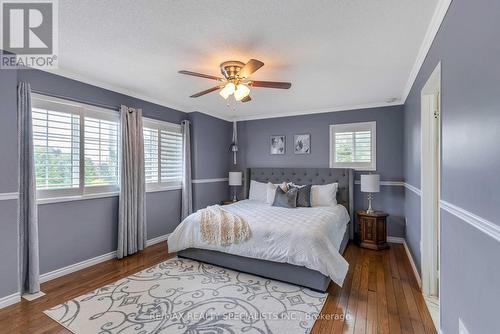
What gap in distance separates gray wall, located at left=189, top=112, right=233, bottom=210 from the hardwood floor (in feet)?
5.74

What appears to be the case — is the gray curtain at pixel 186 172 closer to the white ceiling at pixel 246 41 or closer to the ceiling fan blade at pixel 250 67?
the white ceiling at pixel 246 41

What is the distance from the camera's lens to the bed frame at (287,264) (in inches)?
103

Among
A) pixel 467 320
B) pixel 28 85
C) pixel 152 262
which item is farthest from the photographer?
pixel 152 262

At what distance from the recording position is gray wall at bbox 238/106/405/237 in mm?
4277

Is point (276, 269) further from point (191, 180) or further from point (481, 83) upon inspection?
point (191, 180)

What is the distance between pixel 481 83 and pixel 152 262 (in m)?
Answer: 3.81

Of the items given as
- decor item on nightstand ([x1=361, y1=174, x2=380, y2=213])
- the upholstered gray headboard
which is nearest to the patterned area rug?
decor item on nightstand ([x1=361, y1=174, x2=380, y2=213])

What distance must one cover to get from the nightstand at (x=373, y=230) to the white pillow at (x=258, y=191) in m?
1.80

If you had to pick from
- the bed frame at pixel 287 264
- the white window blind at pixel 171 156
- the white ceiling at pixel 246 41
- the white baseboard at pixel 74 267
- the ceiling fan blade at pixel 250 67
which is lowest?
the white baseboard at pixel 74 267

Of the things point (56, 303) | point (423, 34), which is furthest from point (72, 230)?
point (423, 34)

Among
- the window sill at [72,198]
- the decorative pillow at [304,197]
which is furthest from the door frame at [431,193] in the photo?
the window sill at [72,198]

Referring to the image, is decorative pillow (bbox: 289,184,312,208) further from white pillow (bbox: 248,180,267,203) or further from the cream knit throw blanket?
the cream knit throw blanket

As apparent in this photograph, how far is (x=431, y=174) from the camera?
246cm

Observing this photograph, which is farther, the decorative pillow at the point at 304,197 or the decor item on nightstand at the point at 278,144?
the decor item on nightstand at the point at 278,144
